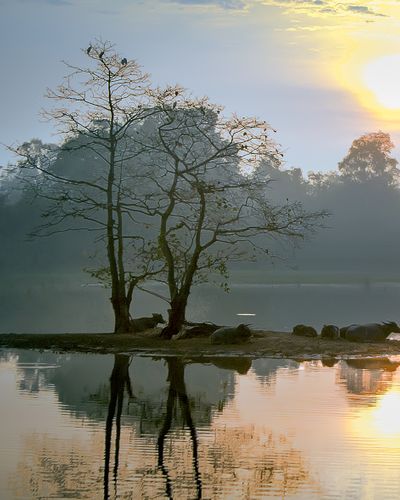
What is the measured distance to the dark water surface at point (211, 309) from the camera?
137ft

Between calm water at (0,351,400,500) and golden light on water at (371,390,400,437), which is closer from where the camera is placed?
calm water at (0,351,400,500)

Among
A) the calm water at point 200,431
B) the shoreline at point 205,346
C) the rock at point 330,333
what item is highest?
the rock at point 330,333

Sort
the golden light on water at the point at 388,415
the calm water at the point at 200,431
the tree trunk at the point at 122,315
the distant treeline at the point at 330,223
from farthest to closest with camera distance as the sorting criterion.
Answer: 1. the distant treeline at the point at 330,223
2. the tree trunk at the point at 122,315
3. the golden light on water at the point at 388,415
4. the calm water at the point at 200,431

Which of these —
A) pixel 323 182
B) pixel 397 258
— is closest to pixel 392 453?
pixel 397 258

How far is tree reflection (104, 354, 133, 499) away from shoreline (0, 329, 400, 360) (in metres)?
1.18

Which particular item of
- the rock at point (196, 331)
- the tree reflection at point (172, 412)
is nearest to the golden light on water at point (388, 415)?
the tree reflection at point (172, 412)

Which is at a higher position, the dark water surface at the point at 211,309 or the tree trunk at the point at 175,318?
the dark water surface at the point at 211,309

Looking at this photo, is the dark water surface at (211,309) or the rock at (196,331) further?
the dark water surface at (211,309)

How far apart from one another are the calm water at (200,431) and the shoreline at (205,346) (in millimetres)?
2230

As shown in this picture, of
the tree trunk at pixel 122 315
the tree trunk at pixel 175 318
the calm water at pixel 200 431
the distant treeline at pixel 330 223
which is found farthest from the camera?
the distant treeline at pixel 330 223

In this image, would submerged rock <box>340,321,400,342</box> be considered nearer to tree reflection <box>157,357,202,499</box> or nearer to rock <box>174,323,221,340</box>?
rock <box>174,323,221,340</box>

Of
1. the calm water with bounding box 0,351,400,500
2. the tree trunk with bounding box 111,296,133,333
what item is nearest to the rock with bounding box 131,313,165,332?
the tree trunk with bounding box 111,296,133,333

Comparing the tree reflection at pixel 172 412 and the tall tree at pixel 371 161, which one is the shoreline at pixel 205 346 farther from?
the tall tree at pixel 371 161

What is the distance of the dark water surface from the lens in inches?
1649
